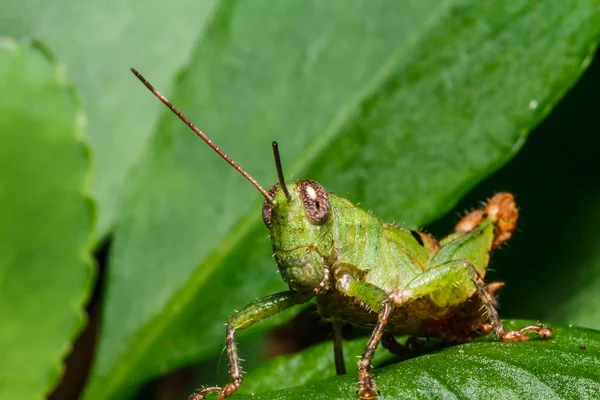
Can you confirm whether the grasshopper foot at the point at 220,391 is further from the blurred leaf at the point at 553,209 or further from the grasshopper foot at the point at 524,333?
the blurred leaf at the point at 553,209

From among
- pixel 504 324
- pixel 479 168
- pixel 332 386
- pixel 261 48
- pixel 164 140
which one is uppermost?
pixel 261 48

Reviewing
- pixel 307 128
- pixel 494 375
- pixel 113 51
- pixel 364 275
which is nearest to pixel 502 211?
pixel 364 275

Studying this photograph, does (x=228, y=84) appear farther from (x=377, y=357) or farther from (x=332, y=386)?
(x=332, y=386)

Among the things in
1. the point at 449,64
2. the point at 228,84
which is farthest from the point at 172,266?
the point at 449,64

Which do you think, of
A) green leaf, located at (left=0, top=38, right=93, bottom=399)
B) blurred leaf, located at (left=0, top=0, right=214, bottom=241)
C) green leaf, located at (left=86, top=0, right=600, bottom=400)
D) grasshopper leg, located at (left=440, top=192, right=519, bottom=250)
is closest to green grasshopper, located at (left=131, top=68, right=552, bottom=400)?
grasshopper leg, located at (left=440, top=192, right=519, bottom=250)

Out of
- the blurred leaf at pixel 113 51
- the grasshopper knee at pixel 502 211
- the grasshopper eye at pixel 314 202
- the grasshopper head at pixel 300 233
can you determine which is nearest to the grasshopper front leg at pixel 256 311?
the grasshopper head at pixel 300 233

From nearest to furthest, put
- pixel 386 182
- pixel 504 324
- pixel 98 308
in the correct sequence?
pixel 504 324 < pixel 386 182 < pixel 98 308

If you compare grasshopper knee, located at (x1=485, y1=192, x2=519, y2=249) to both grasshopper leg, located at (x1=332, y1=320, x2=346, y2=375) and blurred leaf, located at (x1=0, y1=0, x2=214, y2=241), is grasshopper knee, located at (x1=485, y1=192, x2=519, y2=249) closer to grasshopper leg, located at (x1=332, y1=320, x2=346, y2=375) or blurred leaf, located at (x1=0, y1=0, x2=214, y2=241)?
grasshopper leg, located at (x1=332, y1=320, x2=346, y2=375)
